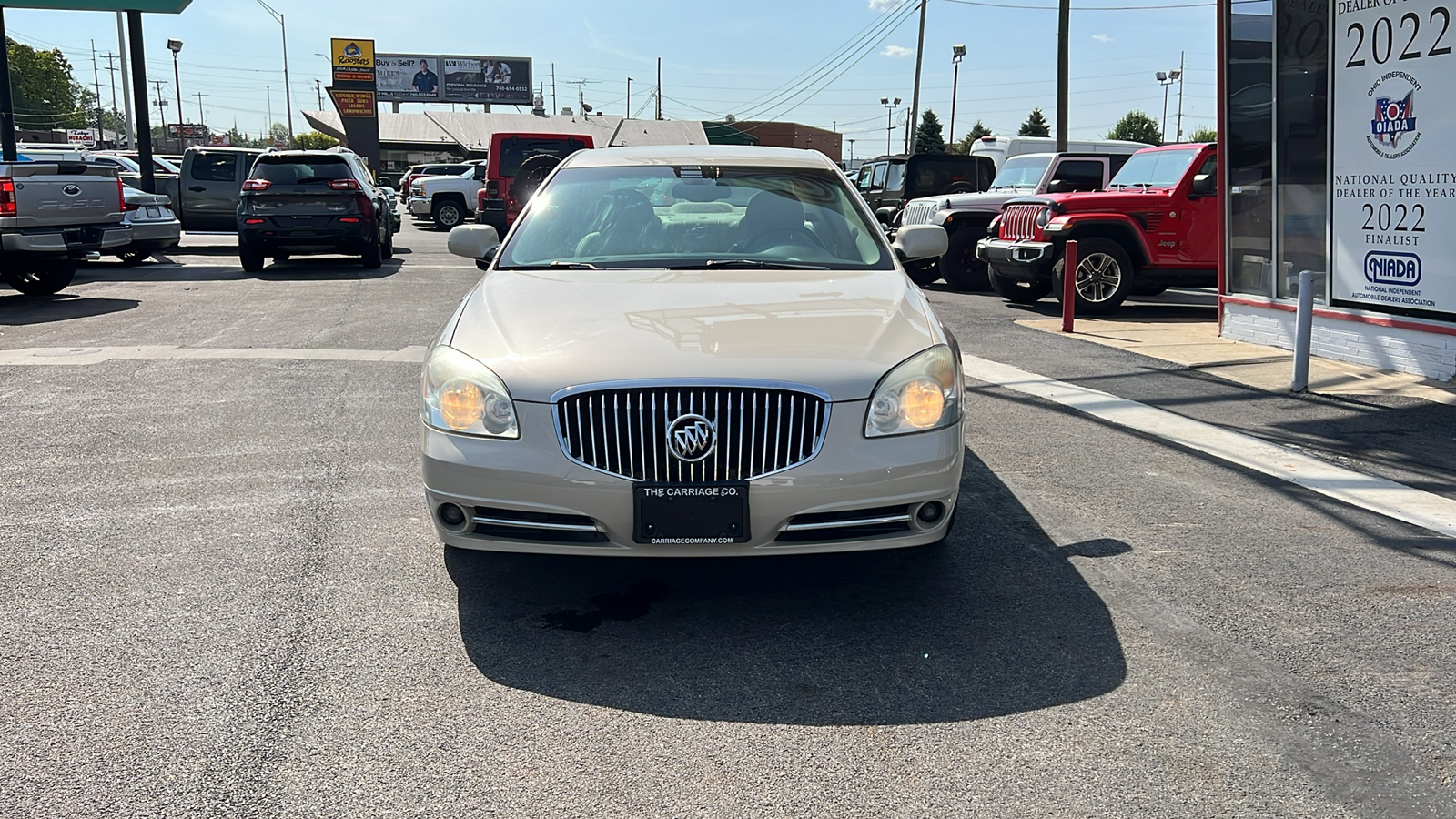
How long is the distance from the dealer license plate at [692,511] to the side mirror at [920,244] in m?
2.49

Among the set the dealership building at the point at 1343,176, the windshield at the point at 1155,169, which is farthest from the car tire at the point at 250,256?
the dealership building at the point at 1343,176

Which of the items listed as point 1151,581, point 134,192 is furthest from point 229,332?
point 1151,581

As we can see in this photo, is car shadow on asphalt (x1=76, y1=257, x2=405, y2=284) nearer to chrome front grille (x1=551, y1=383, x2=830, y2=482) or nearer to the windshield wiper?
the windshield wiper

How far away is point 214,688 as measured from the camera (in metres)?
3.43

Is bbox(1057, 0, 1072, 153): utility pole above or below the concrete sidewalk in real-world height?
above

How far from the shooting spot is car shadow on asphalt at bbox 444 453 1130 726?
134 inches

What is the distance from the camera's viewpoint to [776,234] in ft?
17.3

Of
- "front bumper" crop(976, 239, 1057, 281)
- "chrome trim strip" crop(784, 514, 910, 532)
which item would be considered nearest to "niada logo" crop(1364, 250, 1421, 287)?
"front bumper" crop(976, 239, 1057, 281)

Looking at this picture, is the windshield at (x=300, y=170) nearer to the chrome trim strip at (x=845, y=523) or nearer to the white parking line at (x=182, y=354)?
the white parking line at (x=182, y=354)

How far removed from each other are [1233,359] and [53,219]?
38.8 ft

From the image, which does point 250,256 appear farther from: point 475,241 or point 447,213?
point 447,213

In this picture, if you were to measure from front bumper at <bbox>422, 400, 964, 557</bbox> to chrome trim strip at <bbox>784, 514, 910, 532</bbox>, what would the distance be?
3 cm

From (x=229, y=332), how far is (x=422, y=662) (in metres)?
8.38

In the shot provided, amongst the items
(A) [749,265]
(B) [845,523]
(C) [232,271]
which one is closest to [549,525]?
(B) [845,523]
